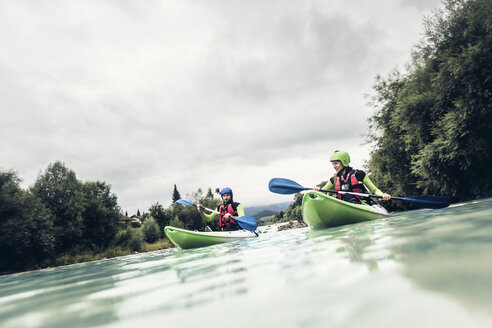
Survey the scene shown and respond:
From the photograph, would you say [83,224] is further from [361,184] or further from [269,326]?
[269,326]

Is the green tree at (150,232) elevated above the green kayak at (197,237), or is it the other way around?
the green tree at (150,232)

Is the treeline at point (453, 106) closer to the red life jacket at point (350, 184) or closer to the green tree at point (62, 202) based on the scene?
the red life jacket at point (350, 184)

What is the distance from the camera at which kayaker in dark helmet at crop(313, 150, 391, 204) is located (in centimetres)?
772

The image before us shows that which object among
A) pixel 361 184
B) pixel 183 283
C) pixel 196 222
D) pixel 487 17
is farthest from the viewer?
pixel 196 222

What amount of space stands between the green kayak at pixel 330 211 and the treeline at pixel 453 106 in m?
8.35

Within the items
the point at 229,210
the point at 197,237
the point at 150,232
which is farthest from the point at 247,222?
the point at 150,232

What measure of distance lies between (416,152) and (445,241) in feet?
52.7

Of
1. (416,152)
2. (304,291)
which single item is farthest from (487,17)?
(304,291)

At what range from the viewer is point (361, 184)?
7781mm

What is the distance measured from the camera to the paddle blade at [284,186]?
8.00 meters

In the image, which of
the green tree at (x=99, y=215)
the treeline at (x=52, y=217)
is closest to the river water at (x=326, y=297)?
the treeline at (x=52, y=217)

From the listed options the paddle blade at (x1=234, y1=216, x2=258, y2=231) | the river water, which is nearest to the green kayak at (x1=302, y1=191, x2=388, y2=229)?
the paddle blade at (x1=234, y1=216, x2=258, y2=231)

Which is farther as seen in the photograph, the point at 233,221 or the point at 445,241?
the point at 233,221

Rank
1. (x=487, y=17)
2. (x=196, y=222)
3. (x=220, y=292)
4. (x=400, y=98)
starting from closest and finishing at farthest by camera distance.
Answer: (x=220, y=292) → (x=487, y=17) → (x=400, y=98) → (x=196, y=222)
